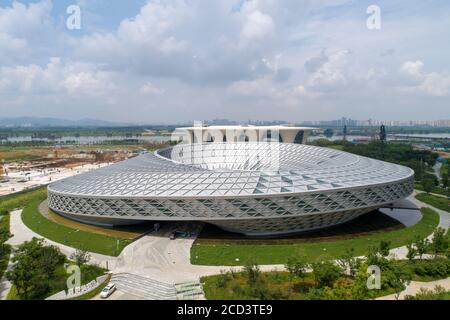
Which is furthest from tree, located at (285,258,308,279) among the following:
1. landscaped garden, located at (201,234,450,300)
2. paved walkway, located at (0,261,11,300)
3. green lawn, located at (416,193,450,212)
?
green lawn, located at (416,193,450,212)

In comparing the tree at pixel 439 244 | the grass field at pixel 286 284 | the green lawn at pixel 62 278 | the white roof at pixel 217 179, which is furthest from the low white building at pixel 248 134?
the grass field at pixel 286 284

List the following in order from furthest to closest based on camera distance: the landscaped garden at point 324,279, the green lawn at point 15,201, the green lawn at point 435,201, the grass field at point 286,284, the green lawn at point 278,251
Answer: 1. the green lawn at point 15,201
2. the green lawn at point 435,201
3. the green lawn at point 278,251
4. the grass field at point 286,284
5. the landscaped garden at point 324,279

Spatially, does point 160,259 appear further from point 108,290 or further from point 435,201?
point 435,201

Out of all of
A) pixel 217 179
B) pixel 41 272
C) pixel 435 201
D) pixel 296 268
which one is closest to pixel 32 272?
pixel 41 272

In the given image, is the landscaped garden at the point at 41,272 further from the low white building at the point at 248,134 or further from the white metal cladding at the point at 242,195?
the low white building at the point at 248,134

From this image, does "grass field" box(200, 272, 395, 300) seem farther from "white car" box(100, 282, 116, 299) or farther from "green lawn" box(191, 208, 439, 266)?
"white car" box(100, 282, 116, 299)

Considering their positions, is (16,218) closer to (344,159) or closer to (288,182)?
(288,182)
